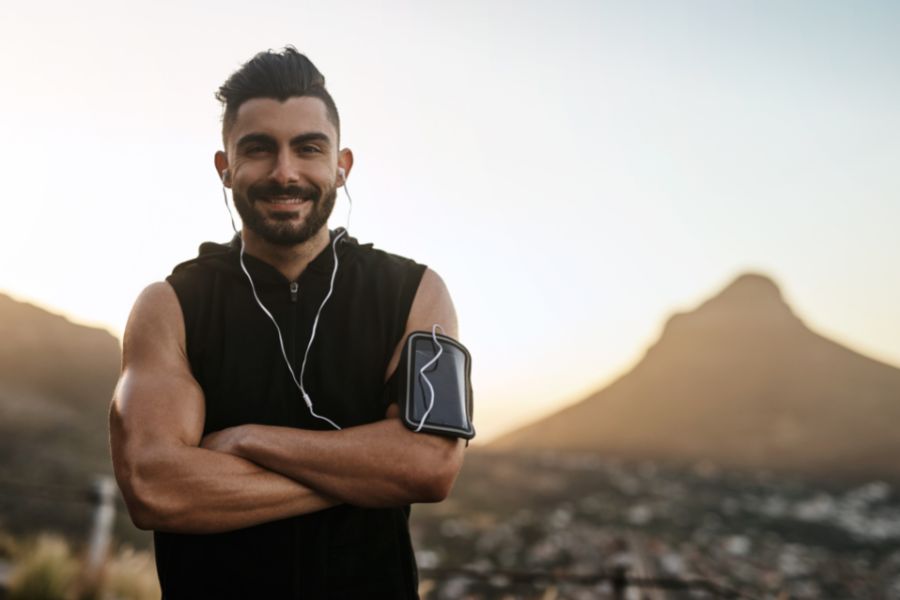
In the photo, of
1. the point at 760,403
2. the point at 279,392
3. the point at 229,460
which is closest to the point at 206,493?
the point at 229,460

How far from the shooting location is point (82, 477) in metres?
34.1

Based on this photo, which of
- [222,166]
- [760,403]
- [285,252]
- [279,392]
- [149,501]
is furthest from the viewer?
[760,403]

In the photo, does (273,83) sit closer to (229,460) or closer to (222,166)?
(222,166)

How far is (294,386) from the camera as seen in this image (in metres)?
1.96

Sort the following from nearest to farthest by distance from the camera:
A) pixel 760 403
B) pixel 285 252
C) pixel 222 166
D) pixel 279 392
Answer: pixel 279 392, pixel 285 252, pixel 222 166, pixel 760 403

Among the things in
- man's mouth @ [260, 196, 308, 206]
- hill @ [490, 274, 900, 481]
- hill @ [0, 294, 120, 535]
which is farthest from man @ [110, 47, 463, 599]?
hill @ [490, 274, 900, 481]

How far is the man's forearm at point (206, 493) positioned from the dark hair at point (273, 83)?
887 mm

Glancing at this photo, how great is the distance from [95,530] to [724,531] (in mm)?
58504

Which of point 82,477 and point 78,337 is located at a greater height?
point 78,337

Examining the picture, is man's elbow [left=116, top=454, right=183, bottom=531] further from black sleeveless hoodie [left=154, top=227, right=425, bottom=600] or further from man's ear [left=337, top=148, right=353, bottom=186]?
man's ear [left=337, top=148, right=353, bottom=186]

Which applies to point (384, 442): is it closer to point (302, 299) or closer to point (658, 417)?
point (302, 299)

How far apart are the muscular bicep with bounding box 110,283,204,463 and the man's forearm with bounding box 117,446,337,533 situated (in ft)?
0.17

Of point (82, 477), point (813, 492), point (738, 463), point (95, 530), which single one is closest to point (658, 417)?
point (738, 463)

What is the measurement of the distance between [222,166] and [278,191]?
0.96 feet
